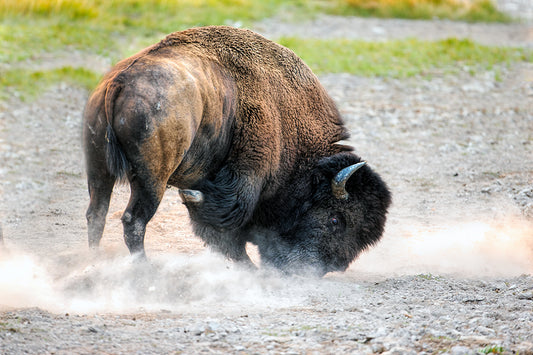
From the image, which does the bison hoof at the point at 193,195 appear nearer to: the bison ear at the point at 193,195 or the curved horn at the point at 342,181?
the bison ear at the point at 193,195

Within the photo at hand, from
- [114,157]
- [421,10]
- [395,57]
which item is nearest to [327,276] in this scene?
[114,157]

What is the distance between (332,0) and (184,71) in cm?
1531

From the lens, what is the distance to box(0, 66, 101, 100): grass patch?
9759 millimetres

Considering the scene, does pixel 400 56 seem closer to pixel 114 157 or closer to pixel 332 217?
pixel 332 217

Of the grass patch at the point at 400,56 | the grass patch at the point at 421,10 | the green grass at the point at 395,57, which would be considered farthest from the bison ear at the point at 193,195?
the grass patch at the point at 421,10

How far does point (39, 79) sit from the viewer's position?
401 inches

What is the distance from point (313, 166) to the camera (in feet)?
18.3

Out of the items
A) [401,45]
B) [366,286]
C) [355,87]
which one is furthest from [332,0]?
[366,286]

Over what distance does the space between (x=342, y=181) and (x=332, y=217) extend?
1.17ft

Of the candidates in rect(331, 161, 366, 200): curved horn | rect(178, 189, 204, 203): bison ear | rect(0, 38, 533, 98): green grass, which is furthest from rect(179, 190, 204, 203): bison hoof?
rect(0, 38, 533, 98): green grass

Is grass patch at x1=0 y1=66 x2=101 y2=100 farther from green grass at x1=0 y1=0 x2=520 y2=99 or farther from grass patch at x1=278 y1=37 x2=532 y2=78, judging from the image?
grass patch at x1=278 y1=37 x2=532 y2=78

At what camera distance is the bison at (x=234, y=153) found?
4379 mm

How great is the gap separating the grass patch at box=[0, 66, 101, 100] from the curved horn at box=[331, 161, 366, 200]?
575 centimetres

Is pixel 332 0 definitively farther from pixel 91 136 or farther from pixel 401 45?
pixel 91 136
